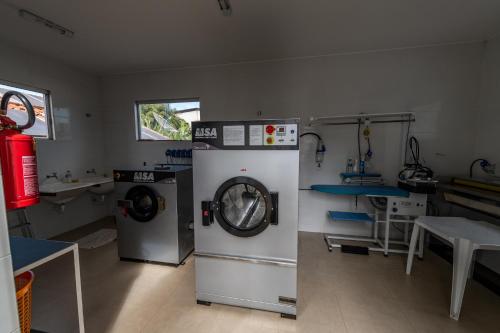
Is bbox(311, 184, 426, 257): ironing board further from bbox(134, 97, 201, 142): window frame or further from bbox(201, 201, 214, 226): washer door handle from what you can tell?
bbox(134, 97, 201, 142): window frame

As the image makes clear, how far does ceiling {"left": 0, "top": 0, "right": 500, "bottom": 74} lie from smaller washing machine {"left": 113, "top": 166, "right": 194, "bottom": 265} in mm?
1653

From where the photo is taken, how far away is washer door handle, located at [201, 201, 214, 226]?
5.81ft

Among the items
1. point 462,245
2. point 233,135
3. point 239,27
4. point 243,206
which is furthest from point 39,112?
point 462,245

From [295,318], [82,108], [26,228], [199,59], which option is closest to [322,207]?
[295,318]

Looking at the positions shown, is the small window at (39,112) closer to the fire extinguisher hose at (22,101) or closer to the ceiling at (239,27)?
the ceiling at (239,27)

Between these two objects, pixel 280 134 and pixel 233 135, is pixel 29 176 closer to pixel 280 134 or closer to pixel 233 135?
pixel 233 135

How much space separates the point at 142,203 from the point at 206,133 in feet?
4.71

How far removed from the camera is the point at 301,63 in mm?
3189

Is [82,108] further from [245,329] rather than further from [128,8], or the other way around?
[245,329]

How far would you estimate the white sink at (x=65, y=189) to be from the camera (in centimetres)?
261

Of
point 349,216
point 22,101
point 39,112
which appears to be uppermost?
point 39,112

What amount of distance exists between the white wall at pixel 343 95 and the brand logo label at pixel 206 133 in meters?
1.84

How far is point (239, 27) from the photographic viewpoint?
234 centimetres

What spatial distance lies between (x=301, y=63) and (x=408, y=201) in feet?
8.00
